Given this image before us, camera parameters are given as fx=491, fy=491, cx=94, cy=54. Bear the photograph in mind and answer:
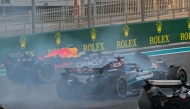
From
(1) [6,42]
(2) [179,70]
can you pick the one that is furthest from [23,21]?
(2) [179,70]

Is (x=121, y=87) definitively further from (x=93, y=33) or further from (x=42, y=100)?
(x=93, y=33)

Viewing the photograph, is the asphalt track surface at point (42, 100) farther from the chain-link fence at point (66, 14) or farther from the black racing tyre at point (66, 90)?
the chain-link fence at point (66, 14)

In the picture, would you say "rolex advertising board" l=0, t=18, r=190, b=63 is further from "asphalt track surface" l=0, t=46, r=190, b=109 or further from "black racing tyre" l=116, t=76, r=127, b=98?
"black racing tyre" l=116, t=76, r=127, b=98

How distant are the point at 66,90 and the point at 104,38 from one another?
322 inches

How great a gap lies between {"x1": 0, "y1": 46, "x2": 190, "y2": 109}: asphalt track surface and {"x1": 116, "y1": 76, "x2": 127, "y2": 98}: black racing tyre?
0.13 metres

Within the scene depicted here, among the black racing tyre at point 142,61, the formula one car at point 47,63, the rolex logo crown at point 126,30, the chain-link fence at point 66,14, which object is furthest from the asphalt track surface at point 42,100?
the rolex logo crown at point 126,30

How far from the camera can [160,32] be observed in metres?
20.5

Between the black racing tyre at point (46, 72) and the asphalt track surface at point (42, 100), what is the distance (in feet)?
0.54

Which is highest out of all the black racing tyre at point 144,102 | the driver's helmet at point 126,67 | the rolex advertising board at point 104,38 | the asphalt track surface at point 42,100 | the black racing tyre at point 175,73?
the rolex advertising board at point 104,38

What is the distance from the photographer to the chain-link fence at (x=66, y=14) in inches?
672

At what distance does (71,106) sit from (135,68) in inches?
76.8

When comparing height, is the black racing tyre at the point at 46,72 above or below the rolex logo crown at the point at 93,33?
below

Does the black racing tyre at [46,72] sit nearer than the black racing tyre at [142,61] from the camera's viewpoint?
No

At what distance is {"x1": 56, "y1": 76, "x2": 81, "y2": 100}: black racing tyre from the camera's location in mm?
10672
